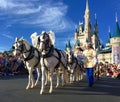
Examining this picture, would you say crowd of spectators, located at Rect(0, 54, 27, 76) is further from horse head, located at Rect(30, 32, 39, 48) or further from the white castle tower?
the white castle tower

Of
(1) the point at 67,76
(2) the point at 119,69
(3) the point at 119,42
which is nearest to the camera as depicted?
(1) the point at 67,76

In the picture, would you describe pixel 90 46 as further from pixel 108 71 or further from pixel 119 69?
pixel 108 71

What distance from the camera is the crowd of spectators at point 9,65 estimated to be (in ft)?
81.3

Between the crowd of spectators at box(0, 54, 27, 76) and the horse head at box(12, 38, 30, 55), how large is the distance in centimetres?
1323

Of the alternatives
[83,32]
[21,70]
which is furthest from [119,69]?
[83,32]

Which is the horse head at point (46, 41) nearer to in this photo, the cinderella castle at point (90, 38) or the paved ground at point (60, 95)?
the paved ground at point (60, 95)

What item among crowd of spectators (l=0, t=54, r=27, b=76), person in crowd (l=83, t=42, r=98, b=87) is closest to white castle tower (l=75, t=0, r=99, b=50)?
crowd of spectators (l=0, t=54, r=27, b=76)

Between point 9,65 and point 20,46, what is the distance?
48.5ft

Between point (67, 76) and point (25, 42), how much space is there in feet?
11.0

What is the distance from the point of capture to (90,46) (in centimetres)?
1333

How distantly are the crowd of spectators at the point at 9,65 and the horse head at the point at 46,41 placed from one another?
14282mm

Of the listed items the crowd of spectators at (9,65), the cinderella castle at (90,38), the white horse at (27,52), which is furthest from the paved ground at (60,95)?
the cinderella castle at (90,38)

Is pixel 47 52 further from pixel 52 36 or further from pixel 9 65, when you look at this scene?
pixel 9 65

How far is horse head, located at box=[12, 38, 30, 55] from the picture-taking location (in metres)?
11.1
